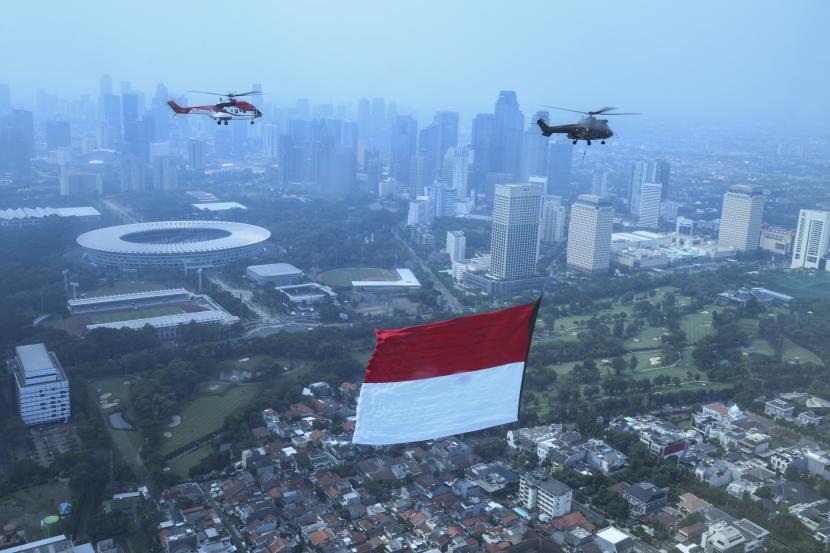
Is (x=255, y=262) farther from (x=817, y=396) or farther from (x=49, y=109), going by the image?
(x=49, y=109)

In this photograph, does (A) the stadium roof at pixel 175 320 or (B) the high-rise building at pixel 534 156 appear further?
(B) the high-rise building at pixel 534 156

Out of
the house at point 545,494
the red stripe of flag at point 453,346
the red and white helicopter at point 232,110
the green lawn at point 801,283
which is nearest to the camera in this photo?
the red stripe of flag at point 453,346

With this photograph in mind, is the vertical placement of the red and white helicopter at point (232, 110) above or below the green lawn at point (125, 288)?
above

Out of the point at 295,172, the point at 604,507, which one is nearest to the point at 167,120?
the point at 295,172

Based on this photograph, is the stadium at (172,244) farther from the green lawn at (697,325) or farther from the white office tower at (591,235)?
the green lawn at (697,325)

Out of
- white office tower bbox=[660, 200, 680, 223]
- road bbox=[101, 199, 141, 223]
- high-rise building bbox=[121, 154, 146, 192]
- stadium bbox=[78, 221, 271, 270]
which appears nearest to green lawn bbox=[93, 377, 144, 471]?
stadium bbox=[78, 221, 271, 270]

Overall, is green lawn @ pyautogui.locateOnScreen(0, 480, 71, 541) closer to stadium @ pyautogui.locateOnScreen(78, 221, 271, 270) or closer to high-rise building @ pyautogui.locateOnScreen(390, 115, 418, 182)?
stadium @ pyautogui.locateOnScreen(78, 221, 271, 270)

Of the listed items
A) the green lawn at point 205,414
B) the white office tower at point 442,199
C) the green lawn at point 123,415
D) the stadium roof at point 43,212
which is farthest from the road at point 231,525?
the white office tower at point 442,199

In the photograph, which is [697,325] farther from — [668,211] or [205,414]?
[668,211]
